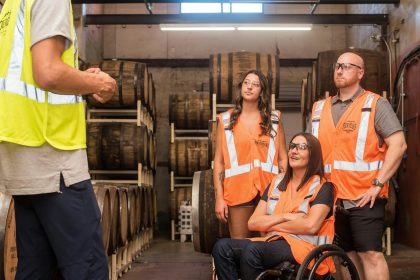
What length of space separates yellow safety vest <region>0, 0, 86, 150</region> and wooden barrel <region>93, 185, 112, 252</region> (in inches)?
141

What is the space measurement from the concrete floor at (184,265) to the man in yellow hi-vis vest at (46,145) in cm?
441

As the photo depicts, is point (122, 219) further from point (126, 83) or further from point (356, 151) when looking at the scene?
point (356, 151)

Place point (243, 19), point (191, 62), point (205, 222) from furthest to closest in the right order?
1. point (191, 62)
2. point (243, 19)
3. point (205, 222)

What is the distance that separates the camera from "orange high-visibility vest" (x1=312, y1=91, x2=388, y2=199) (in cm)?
365

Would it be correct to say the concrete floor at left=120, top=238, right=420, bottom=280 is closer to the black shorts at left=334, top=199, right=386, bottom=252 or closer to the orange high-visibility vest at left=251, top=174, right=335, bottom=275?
the black shorts at left=334, top=199, right=386, bottom=252

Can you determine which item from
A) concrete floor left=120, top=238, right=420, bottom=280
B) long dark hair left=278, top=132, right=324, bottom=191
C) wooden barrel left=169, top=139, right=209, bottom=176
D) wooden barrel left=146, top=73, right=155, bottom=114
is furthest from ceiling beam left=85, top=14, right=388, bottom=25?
long dark hair left=278, top=132, right=324, bottom=191

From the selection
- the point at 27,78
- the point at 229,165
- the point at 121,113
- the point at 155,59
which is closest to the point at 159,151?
the point at 155,59

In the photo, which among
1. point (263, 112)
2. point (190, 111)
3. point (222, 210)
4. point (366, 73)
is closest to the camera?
point (222, 210)

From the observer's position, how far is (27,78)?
76.1 inches

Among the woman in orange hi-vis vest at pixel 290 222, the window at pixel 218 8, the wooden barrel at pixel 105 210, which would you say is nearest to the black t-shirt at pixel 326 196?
the woman in orange hi-vis vest at pixel 290 222

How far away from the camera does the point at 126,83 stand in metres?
8.30

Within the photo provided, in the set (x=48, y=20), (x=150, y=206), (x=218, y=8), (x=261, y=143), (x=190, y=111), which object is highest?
(x=218, y=8)

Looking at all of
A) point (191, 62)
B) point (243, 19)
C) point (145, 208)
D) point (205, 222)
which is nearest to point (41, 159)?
point (205, 222)

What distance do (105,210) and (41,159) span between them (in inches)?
152
